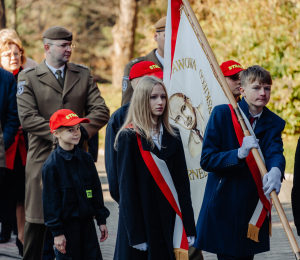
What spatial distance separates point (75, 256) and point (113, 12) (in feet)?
97.8

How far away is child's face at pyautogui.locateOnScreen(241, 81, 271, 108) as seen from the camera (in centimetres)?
376

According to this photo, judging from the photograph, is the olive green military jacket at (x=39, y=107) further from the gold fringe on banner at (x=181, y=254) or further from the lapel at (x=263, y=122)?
the gold fringe on banner at (x=181, y=254)

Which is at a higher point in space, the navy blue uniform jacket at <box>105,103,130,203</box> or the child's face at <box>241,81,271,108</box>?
the child's face at <box>241,81,271,108</box>

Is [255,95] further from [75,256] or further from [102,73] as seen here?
[102,73]

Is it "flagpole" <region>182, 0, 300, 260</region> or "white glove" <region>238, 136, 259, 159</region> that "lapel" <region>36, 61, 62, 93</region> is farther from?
"white glove" <region>238, 136, 259, 159</region>

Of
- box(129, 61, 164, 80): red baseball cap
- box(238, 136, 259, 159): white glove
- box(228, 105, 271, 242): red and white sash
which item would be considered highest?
box(129, 61, 164, 80): red baseball cap

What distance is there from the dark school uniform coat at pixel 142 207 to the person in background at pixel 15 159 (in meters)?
2.56

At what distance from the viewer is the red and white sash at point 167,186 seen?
3445mm

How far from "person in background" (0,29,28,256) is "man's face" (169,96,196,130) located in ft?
6.43

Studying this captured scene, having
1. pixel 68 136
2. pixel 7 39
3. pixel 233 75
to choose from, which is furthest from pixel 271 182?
pixel 7 39

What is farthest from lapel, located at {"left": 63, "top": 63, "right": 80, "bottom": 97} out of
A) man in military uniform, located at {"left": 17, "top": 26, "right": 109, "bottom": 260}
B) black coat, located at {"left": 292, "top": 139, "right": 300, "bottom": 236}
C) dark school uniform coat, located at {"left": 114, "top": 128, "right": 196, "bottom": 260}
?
black coat, located at {"left": 292, "top": 139, "right": 300, "bottom": 236}

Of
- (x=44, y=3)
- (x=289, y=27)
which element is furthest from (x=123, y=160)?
(x=44, y=3)

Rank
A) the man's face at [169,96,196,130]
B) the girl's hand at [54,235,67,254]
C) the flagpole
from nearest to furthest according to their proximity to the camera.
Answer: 1. the flagpole
2. the girl's hand at [54,235,67,254]
3. the man's face at [169,96,196,130]

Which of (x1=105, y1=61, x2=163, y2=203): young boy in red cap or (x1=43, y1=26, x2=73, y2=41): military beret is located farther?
(x1=43, y1=26, x2=73, y2=41): military beret
